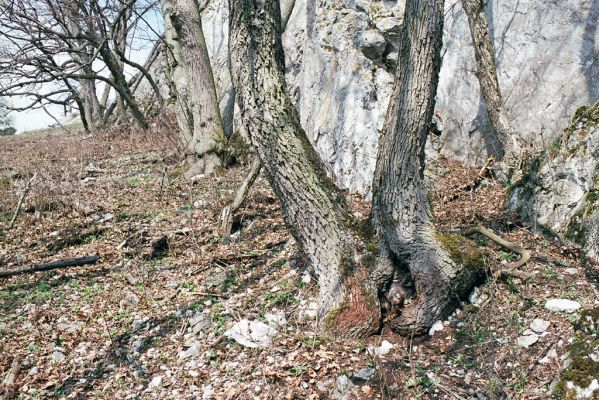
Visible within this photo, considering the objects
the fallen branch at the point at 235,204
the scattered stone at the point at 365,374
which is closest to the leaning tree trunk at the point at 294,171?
the scattered stone at the point at 365,374

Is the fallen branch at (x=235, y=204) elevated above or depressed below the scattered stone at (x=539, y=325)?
Answer: above

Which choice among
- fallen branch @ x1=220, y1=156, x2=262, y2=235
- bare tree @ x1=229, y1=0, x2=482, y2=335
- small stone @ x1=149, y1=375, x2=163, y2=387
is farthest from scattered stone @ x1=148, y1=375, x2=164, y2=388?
fallen branch @ x1=220, y1=156, x2=262, y2=235

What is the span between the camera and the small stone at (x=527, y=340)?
3317mm

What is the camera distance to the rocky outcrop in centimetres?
443

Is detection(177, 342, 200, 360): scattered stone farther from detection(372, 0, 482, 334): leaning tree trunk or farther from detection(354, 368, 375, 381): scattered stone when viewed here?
detection(372, 0, 482, 334): leaning tree trunk

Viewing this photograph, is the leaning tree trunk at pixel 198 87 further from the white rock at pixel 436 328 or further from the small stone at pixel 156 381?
the white rock at pixel 436 328

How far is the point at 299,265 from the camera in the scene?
4.98 m

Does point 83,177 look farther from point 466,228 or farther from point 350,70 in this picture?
point 466,228

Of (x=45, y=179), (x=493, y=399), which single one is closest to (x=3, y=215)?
(x=45, y=179)

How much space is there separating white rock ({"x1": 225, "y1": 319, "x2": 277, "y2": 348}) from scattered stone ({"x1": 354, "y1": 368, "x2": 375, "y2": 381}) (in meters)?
0.80

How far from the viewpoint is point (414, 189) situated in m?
3.62

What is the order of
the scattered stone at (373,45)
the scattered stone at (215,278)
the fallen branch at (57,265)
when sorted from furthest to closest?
1. the scattered stone at (373,45)
2. the fallen branch at (57,265)
3. the scattered stone at (215,278)

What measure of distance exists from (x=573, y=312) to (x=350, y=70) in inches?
199

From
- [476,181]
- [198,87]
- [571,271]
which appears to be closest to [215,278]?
[571,271]
